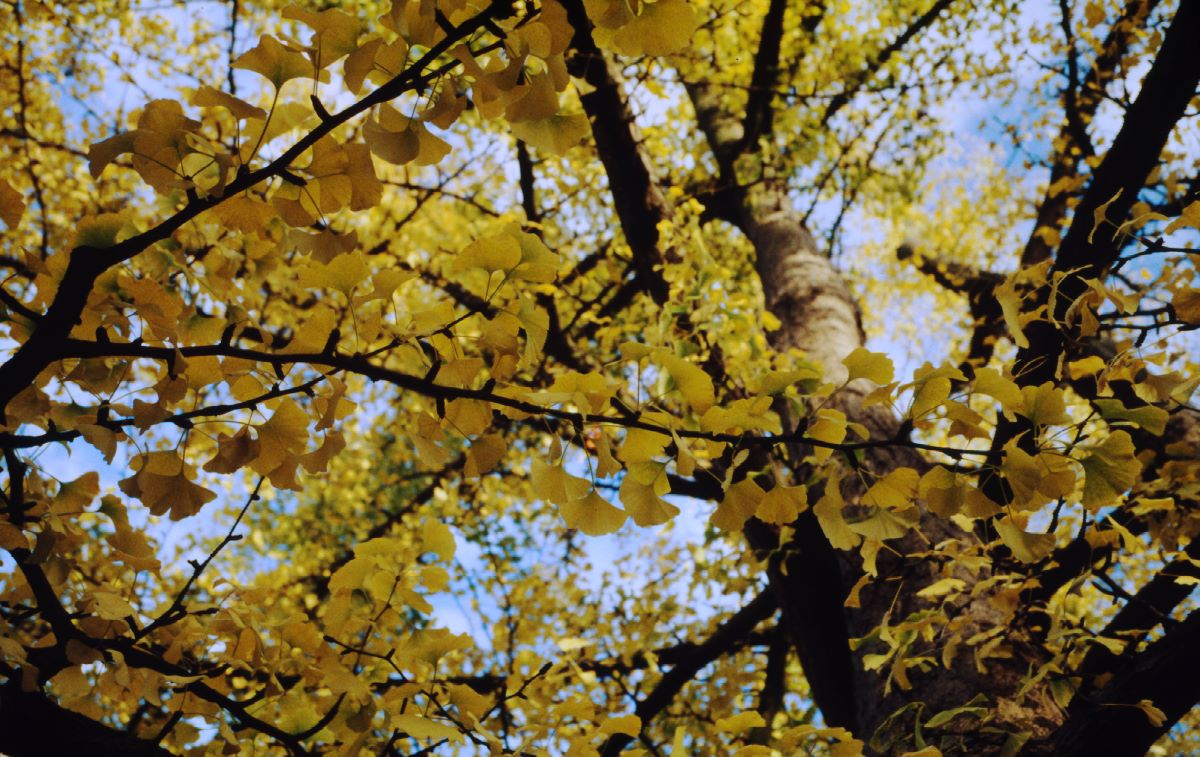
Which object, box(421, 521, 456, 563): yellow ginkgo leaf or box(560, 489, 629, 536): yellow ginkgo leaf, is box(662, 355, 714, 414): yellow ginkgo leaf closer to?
box(560, 489, 629, 536): yellow ginkgo leaf

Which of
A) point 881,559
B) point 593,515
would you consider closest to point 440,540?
point 593,515

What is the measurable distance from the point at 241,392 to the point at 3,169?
15.1 ft

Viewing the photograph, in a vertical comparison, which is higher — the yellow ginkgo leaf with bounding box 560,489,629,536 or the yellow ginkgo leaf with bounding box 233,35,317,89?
the yellow ginkgo leaf with bounding box 233,35,317,89

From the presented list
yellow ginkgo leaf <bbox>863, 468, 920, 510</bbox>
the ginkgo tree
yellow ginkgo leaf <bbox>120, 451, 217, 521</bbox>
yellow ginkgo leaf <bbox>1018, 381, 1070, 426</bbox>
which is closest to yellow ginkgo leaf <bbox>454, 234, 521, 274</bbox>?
the ginkgo tree

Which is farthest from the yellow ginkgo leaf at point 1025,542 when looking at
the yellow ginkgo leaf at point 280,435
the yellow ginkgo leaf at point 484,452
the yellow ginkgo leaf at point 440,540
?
the yellow ginkgo leaf at point 280,435

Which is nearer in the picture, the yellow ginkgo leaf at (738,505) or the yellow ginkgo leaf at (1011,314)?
the yellow ginkgo leaf at (738,505)

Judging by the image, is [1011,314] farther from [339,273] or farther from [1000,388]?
[339,273]

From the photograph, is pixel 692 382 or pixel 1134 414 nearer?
pixel 692 382

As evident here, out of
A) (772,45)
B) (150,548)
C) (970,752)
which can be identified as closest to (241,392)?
(150,548)

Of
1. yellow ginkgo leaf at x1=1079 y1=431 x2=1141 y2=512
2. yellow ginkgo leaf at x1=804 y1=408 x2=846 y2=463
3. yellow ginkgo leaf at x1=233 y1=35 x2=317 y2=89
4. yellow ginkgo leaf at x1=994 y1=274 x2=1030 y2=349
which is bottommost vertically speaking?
yellow ginkgo leaf at x1=1079 y1=431 x2=1141 y2=512

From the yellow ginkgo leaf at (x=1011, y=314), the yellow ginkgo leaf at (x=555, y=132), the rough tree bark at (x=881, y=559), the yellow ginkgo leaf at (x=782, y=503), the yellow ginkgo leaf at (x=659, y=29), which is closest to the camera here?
the yellow ginkgo leaf at (x=659, y=29)

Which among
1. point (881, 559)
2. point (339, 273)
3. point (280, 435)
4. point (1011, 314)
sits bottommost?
point (280, 435)

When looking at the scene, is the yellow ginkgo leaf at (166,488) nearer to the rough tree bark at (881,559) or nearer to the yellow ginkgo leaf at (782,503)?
the yellow ginkgo leaf at (782,503)

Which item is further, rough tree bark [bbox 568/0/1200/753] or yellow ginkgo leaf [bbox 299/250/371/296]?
rough tree bark [bbox 568/0/1200/753]
